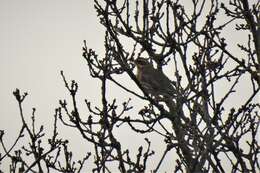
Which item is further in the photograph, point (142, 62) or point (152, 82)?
point (152, 82)

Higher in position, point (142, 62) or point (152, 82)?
point (152, 82)

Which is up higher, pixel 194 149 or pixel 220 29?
pixel 220 29

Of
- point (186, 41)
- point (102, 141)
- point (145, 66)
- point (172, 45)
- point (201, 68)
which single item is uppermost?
point (145, 66)

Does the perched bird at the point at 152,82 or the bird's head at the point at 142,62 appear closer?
the bird's head at the point at 142,62

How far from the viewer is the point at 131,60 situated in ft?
24.1

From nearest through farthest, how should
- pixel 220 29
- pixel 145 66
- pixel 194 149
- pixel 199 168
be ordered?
pixel 199 168 → pixel 194 149 → pixel 220 29 → pixel 145 66

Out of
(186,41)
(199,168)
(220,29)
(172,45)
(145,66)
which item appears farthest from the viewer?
(145,66)

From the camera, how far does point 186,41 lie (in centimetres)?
641

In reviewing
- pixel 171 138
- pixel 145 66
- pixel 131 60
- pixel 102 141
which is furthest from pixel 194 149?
pixel 145 66

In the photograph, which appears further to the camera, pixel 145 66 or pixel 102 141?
pixel 145 66

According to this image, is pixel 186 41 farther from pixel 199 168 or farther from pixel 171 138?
pixel 199 168

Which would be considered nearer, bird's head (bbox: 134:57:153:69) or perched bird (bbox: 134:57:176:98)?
bird's head (bbox: 134:57:153:69)

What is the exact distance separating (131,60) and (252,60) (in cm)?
204

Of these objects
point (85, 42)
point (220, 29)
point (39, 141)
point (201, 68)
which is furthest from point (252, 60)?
point (39, 141)
